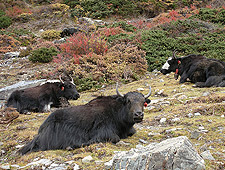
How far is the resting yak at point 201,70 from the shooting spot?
9.22 meters

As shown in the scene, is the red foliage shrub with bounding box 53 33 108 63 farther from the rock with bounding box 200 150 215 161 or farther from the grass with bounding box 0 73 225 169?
the rock with bounding box 200 150 215 161

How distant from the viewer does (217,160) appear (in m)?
3.16

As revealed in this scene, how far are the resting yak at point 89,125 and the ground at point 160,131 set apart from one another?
0.24 m

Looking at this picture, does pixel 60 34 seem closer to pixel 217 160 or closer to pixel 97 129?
pixel 97 129

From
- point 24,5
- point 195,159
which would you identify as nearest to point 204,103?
point 195,159

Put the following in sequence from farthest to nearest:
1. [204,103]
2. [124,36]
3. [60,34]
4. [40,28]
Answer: [40,28], [60,34], [124,36], [204,103]

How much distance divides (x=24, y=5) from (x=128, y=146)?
1391 inches

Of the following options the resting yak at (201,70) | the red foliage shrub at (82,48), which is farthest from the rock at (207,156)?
the red foliage shrub at (82,48)

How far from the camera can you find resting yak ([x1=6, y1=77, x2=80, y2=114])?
886 cm

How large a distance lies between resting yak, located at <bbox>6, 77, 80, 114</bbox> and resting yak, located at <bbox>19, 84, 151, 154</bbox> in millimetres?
3951

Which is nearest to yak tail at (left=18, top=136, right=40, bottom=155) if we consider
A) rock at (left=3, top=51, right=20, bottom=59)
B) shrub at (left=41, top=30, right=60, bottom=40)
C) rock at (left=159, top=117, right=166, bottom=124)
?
rock at (left=159, top=117, right=166, bottom=124)

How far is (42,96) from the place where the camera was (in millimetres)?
8930

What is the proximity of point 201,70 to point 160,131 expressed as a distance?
5.61 meters

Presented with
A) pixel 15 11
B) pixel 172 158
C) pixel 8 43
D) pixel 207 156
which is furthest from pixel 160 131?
pixel 15 11
